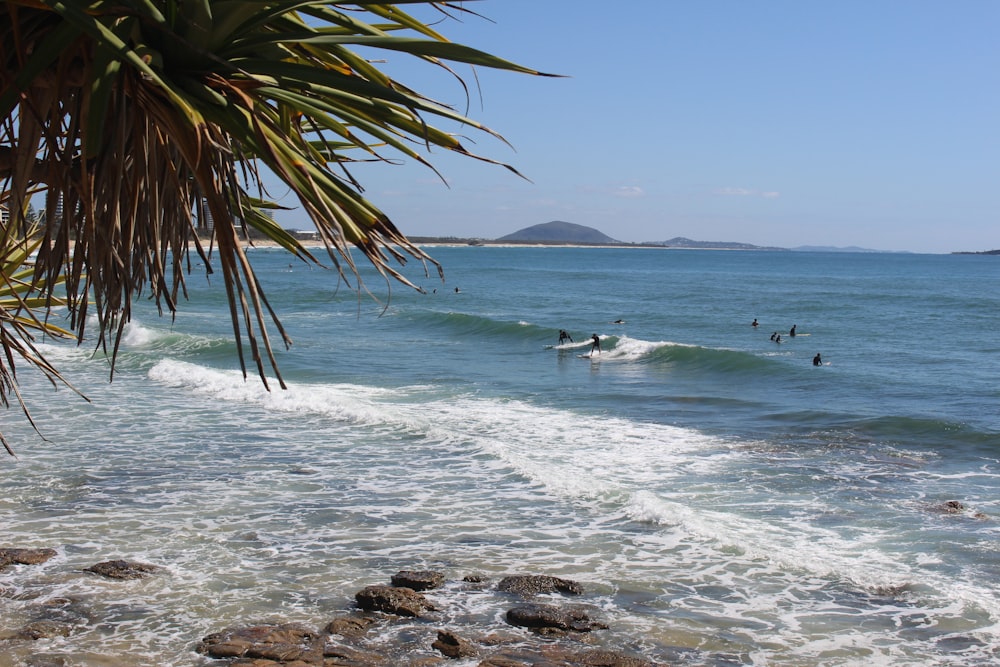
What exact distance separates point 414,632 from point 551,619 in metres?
0.89

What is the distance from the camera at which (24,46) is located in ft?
8.11

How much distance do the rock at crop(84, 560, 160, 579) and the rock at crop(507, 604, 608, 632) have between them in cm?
267

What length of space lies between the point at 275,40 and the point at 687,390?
1715 centimetres

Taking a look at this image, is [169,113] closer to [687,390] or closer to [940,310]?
[687,390]

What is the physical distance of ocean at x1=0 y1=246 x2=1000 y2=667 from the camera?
6469mm

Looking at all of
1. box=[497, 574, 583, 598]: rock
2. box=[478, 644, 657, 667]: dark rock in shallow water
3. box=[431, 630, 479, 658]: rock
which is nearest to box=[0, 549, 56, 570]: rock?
box=[431, 630, 479, 658]: rock

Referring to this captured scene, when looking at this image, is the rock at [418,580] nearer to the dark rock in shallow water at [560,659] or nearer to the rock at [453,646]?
the rock at [453,646]

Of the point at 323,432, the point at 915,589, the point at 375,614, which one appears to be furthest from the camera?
the point at 323,432

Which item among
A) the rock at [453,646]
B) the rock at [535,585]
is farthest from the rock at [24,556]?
the rock at [535,585]

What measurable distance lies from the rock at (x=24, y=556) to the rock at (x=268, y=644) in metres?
2.08

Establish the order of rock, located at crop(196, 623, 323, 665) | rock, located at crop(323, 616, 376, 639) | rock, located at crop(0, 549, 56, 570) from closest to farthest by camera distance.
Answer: rock, located at crop(196, 623, 323, 665)
rock, located at crop(323, 616, 376, 639)
rock, located at crop(0, 549, 56, 570)

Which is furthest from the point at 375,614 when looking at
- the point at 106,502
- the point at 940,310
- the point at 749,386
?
the point at 940,310

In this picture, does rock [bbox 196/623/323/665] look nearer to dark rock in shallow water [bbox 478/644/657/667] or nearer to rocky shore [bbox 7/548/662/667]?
rocky shore [bbox 7/548/662/667]

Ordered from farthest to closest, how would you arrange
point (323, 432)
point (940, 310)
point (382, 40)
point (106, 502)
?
point (940, 310)
point (323, 432)
point (106, 502)
point (382, 40)
